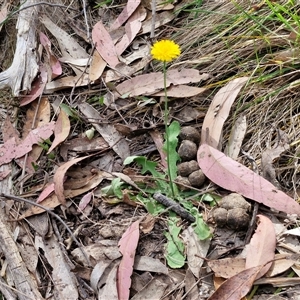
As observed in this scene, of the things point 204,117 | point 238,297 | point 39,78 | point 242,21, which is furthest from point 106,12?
point 238,297

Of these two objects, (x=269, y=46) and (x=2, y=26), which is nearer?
(x=269, y=46)

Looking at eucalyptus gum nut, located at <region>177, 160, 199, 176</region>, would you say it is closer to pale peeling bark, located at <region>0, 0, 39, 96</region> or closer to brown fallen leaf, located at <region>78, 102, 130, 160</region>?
brown fallen leaf, located at <region>78, 102, 130, 160</region>

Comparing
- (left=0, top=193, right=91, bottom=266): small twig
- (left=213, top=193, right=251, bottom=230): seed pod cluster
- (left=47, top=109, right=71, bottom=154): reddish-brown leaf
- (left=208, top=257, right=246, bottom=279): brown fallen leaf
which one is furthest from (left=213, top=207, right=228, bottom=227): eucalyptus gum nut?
(left=47, top=109, right=71, bottom=154): reddish-brown leaf

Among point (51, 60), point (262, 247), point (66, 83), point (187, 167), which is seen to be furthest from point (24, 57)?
point (262, 247)

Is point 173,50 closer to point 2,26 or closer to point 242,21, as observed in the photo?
point 242,21

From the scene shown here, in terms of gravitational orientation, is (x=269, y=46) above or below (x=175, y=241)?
above
